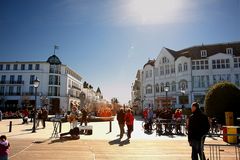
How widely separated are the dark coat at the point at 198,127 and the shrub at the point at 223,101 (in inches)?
610

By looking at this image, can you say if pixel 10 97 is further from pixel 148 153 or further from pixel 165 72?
pixel 148 153

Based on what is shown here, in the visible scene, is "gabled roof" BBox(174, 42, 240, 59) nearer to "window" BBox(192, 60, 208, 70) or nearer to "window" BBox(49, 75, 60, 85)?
"window" BBox(192, 60, 208, 70)

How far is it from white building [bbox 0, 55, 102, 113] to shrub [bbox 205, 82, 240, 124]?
49761 millimetres

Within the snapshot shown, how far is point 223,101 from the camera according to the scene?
813 inches

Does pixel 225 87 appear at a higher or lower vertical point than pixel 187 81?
lower

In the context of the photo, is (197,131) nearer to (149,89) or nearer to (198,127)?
(198,127)

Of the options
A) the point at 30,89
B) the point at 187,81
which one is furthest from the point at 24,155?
the point at 30,89

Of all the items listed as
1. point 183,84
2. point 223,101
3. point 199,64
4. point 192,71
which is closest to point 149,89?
point 183,84

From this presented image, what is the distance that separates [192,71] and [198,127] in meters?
39.3

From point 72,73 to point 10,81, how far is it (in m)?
22.0

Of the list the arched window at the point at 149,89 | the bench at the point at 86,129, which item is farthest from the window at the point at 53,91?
the bench at the point at 86,129

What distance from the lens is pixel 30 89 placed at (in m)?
65.8

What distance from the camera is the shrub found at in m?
20.4

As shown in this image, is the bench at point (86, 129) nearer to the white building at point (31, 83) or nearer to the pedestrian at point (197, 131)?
the pedestrian at point (197, 131)
